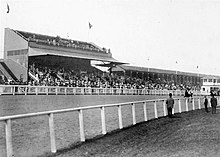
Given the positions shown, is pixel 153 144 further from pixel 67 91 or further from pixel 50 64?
→ pixel 50 64

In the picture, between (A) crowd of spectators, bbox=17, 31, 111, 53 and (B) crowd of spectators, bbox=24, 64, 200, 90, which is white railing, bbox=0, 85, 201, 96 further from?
(A) crowd of spectators, bbox=17, 31, 111, 53

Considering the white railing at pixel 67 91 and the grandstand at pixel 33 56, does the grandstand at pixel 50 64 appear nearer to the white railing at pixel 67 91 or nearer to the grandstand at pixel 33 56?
the grandstand at pixel 33 56

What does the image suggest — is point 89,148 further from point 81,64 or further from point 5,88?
point 81,64

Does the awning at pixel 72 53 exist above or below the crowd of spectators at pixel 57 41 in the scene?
below

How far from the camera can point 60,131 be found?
1123 centimetres

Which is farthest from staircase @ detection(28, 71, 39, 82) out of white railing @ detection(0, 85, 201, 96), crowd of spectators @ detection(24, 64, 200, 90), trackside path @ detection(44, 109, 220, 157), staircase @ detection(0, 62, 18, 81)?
trackside path @ detection(44, 109, 220, 157)

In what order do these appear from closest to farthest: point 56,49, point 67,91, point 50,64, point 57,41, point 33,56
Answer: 1. point 67,91
2. point 33,56
3. point 50,64
4. point 56,49
5. point 57,41

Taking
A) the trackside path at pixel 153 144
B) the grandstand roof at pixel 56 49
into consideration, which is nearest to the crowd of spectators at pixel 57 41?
the grandstand roof at pixel 56 49

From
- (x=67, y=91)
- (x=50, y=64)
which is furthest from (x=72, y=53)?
(x=67, y=91)

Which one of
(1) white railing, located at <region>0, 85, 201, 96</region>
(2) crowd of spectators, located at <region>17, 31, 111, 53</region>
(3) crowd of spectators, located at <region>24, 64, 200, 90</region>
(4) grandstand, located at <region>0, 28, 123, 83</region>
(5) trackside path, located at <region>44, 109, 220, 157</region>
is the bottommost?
(5) trackside path, located at <region>44, 109, 220, 157</region>

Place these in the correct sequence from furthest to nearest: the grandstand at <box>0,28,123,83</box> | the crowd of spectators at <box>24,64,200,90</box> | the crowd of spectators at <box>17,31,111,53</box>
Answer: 1. the crowd of spectators at <box>17,31,111,53</box>
2. the grandstand at <box>0,28,123,83</box>
3. the crowd of spectators at <box>24,64,200,90</box>

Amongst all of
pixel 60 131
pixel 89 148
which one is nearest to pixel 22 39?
pixel 60 131

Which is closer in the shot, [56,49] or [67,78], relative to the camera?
[67,78]

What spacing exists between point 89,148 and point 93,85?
31.7 m
